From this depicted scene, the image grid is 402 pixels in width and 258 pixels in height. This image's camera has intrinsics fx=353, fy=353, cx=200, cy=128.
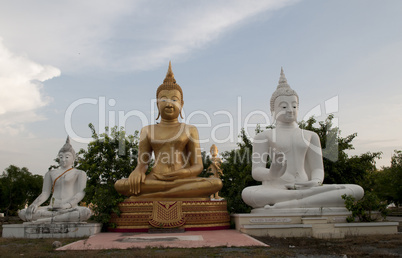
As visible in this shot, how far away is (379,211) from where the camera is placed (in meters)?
8.00

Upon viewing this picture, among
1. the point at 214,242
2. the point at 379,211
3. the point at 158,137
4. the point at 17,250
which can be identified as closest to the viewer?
the point at 17,250

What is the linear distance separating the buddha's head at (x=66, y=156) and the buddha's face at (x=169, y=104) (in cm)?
288

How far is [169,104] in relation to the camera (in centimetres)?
1059

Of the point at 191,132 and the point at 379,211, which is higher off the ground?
the point at 191,132

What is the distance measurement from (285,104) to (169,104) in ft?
11.3

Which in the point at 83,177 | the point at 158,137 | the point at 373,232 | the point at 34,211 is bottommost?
the point at 373,232

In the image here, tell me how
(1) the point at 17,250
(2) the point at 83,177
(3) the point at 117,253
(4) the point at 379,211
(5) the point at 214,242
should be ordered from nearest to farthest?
(3) the point at 117,253 → (1) the point at 17,250 → (5) the point at 214,242 → (4) the point at 379,211 → (2) the point at 83,177

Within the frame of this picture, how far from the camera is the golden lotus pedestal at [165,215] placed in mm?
8898

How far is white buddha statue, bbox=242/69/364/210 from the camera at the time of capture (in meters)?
8.57

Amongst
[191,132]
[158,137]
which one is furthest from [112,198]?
[191,132]

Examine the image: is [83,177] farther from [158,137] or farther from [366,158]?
[366,158]

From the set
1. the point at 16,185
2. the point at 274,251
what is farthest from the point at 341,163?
the point at 16,185

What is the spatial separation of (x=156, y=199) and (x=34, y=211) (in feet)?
9.69

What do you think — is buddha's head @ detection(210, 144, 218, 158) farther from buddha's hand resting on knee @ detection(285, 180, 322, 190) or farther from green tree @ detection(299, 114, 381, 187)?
buddha's hand resting on knee @ detection(285, 180, 322, 190)
